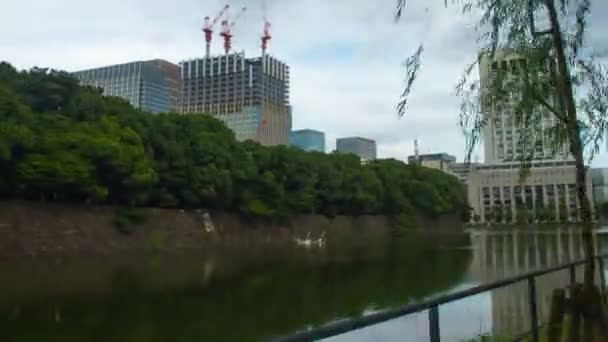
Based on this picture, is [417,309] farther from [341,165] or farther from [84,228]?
[341,165]

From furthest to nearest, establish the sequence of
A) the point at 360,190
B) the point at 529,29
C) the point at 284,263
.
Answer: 1. the point at 360,190
2. the point at 284,263
3. the point at 529,29

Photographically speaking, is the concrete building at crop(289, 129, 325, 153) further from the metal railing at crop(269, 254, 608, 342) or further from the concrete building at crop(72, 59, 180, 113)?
the metal railing at crop(269, 254, 608, 342)

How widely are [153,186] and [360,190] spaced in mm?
30860

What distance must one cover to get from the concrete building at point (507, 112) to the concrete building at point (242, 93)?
122 m

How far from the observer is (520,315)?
714 centimetres

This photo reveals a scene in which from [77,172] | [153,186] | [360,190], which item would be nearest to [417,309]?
[77,172]

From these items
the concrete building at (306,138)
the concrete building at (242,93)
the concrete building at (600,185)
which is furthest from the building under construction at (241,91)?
the concrete building at (600,185)

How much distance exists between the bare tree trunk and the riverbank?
34.1m

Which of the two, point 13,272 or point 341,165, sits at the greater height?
point 341,165

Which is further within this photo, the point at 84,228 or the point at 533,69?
the point at 84,228

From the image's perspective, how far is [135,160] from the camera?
1665 inches

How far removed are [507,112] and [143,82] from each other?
134127mm

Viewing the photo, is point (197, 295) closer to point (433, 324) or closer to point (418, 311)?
point (433, 324)

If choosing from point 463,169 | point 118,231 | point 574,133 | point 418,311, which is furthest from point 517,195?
point 418,311
